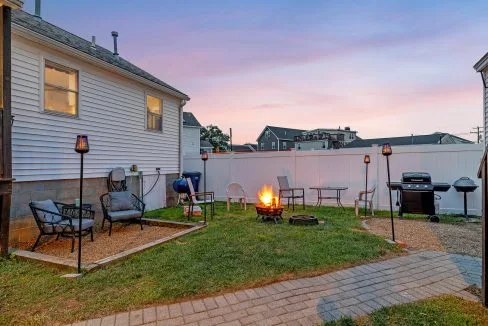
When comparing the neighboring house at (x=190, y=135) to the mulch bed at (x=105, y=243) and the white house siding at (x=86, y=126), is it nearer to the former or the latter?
the white house siding at (x=86, y=126)

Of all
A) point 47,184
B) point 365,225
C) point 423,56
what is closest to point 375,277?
point 365,225

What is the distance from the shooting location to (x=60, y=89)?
614 centimetres

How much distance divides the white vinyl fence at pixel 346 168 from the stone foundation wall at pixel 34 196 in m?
5.16

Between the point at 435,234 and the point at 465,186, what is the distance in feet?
8.46

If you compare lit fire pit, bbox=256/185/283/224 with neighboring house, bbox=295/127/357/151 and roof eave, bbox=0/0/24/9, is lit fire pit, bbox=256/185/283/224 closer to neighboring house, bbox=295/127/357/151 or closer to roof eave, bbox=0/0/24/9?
roof eave, bbox=0/0/24/9

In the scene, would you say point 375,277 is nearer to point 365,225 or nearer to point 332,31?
point 365,225

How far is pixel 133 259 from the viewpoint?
4191 mm

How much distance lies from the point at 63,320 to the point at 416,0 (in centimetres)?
993

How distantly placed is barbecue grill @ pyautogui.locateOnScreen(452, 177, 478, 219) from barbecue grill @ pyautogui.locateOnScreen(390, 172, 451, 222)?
0.22 meters

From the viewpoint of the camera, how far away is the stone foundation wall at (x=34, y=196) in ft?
16.9

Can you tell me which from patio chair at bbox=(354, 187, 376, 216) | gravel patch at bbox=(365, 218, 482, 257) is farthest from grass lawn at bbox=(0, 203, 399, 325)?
patio chair at bbox=(354, 187, 376, 216)

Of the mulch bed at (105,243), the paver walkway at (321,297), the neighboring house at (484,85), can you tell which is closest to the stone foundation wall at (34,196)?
the mulch bed at (105,243)

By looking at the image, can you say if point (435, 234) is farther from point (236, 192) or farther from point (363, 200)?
point (236, 192)

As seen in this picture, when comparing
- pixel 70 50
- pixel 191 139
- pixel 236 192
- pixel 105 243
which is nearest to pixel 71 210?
pixel 105 243
